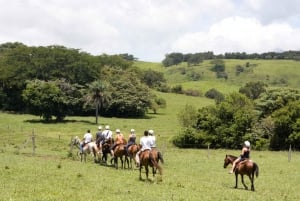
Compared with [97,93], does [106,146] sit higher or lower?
lower

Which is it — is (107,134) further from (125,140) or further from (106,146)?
(125,140)

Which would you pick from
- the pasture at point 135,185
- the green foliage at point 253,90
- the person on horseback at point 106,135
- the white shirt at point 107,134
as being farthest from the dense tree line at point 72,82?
the pasture at point 135,185

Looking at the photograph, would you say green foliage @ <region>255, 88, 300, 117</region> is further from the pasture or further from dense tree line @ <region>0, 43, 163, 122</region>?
the pasture

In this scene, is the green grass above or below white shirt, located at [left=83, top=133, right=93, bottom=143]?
below

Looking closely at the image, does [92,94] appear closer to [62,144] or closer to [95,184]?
[62,144]

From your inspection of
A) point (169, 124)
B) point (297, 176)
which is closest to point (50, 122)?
point (169, 124)

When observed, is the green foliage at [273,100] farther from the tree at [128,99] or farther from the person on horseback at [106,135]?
the person on horseback at [106,135]

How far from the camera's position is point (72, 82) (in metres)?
123

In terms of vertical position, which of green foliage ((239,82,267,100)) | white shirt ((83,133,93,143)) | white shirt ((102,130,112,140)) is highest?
green foliage ((239,82,267,100))

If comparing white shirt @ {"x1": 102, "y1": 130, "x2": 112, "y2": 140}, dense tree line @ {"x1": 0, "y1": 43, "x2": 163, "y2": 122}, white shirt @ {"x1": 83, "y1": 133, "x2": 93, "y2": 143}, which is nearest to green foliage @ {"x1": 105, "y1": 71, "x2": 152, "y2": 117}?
dense tree line @ {"x1": 0, "y1": 43, "x2": 163, "y2": 122}

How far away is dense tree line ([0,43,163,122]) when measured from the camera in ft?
356

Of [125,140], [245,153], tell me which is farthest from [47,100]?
[245,153]

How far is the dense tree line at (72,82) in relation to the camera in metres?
109

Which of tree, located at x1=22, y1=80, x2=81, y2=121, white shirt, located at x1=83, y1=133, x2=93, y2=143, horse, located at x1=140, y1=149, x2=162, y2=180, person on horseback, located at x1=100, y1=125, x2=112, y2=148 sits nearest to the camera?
horse, located at x1=140, y1=149, x2=162, y2=180
